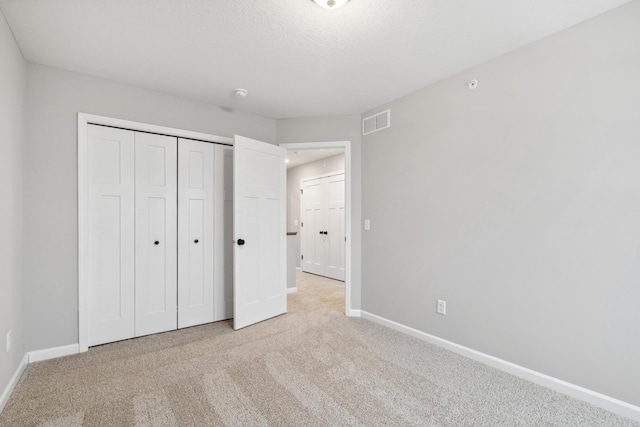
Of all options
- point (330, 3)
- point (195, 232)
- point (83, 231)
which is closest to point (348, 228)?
point (195, 232)

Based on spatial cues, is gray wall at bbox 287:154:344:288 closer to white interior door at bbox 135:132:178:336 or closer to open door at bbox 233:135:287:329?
open door at bbox 233:135:287:329

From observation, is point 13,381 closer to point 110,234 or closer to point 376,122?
point 110,234

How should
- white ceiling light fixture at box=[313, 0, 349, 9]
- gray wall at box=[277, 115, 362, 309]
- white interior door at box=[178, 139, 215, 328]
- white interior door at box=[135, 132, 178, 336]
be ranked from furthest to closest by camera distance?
gray wall at box=[277, 115, 362, 309]
white interior door at box=[178, 139, 215, 328]
white interior door at box=[135, 132, 178, 336]
white ceiling light fixture at box=[313, 0, 349, 9]

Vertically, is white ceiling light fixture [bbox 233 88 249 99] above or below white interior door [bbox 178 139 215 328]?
above

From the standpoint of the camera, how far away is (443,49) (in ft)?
7.26

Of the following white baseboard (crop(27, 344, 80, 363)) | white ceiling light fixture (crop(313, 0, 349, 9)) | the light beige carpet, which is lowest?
the light beige carpet

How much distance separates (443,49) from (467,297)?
196 cm

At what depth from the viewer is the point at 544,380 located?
2.04 m

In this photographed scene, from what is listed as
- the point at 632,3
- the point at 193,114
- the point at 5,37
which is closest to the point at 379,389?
the point at 632,3

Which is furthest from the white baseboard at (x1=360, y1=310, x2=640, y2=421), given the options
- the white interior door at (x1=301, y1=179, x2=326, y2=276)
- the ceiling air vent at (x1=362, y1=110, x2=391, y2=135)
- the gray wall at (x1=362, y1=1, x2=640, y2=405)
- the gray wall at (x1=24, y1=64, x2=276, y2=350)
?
the white interior door at (x1=301, y1=179, x2=326, y2=276)

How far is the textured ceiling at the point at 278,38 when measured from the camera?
1.78 m

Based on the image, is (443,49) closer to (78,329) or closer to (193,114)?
(193,114)

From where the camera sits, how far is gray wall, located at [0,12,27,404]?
6.04ft

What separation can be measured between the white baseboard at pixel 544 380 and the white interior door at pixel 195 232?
7.18 feet
